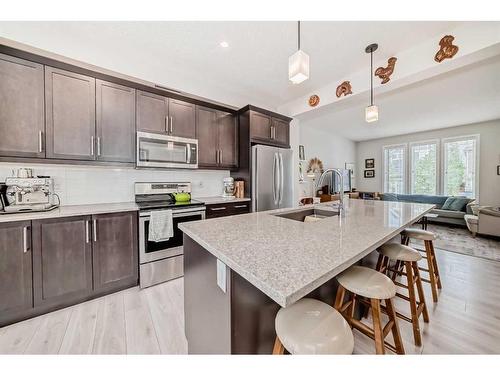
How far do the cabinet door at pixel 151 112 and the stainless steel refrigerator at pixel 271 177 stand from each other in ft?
4.43

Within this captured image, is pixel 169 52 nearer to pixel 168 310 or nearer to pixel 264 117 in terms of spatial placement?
pixel 264 117

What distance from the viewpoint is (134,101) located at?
8.10 ft

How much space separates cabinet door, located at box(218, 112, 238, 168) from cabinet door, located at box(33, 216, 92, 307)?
1952 millimetres

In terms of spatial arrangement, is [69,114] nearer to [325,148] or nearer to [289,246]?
[289,246]

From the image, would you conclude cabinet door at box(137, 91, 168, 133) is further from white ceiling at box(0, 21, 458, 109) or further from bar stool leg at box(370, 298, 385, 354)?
bar stool leg at box(370, 298, 385, 354)

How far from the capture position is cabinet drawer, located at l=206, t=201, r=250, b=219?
110 inches

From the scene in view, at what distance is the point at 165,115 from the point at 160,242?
1.64 metres

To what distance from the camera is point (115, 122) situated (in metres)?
2.36

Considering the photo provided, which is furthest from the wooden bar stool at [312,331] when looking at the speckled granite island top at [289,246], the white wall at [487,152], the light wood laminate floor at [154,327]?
the white wall at [487,152]

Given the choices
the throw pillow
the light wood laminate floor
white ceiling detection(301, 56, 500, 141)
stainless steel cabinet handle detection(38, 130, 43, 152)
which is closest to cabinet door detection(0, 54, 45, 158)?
stainless steel cabinet handle detection(38, 130, 43, 152)

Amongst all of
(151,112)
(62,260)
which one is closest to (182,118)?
(151,112)

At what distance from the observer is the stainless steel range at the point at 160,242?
89.0 inches
